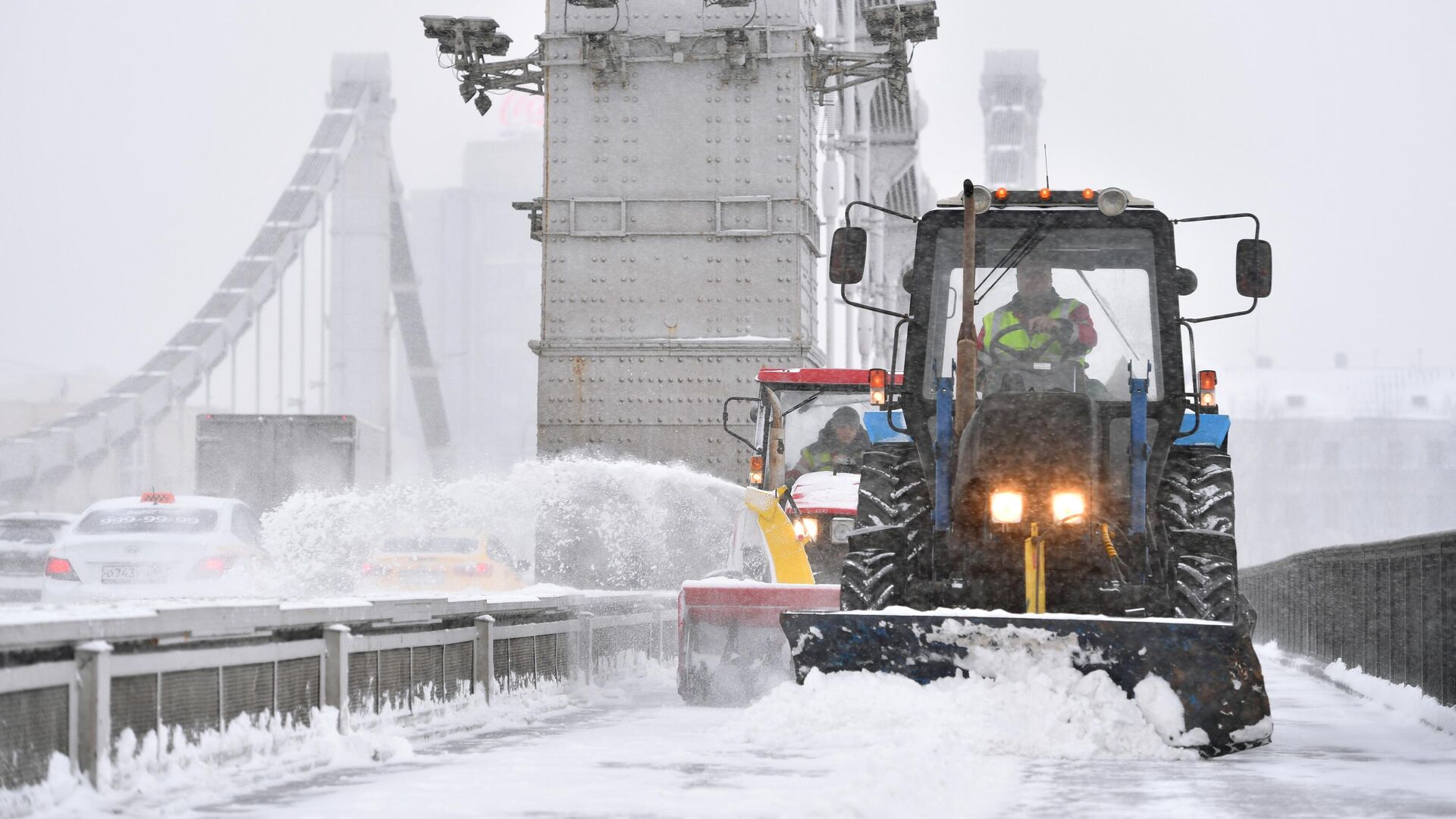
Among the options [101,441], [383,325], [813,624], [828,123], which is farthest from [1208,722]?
[383,325]

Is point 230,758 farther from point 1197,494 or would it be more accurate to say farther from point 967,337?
point 1197,494

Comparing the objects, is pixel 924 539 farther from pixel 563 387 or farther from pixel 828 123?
pixel 828 123

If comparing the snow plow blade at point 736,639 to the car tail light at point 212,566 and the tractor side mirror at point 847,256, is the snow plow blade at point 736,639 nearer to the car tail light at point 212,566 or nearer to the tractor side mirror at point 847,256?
the tractor side mirror at point 847,256

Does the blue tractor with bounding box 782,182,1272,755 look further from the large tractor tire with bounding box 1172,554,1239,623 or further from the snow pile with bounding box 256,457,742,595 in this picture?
the snow pile with bounding box 256,457,742,595

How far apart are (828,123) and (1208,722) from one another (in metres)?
30.7

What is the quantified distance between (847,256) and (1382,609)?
22.8ft

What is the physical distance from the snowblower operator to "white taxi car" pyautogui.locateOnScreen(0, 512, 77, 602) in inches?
349

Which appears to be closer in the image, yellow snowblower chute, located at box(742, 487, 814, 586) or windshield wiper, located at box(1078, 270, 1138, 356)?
windshield wiper, located at box(1078, 270, 1138, 356)

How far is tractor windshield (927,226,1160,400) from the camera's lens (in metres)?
10.9

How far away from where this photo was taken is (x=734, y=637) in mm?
13156

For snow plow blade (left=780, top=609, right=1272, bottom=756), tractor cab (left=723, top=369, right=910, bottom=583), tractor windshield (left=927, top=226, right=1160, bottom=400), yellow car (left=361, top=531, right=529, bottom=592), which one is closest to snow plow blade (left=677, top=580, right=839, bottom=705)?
tractor cab (left=723, top=369, right=910, bottom=583)

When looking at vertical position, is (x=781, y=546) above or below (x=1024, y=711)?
above

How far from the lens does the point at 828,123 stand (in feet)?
129

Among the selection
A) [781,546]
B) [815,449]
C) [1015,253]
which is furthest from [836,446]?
[1015,253]
